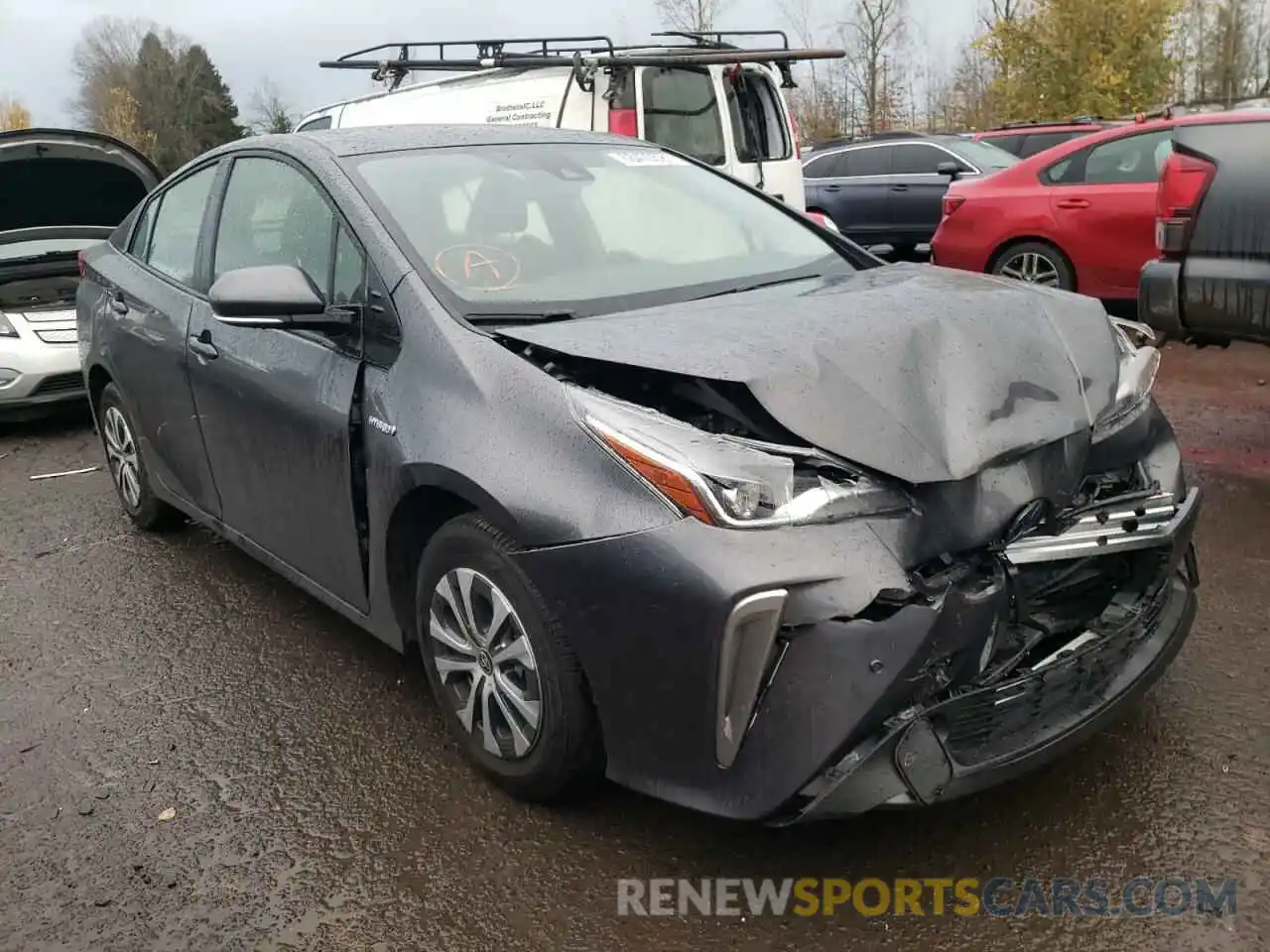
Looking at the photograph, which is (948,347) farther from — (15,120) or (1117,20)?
(15,120)

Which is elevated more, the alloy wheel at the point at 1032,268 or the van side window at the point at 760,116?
the van side window at the point at 760,116

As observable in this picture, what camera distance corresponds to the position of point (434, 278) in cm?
291

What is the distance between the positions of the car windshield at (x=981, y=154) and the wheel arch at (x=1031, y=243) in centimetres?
270

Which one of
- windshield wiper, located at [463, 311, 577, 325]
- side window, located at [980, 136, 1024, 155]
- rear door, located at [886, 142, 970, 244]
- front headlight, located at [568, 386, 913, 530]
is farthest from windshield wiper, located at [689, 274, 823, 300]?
side window, located at [980, 136, 1024, 155]

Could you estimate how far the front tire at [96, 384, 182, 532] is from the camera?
4.73m

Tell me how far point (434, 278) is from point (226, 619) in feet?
5.95

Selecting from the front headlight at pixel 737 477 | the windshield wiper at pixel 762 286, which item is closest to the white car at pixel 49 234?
the windshield wiper at pixel 762 286

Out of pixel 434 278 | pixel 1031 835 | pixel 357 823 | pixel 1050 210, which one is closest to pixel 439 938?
pixel 357 823

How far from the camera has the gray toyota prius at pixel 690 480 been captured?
2.16m

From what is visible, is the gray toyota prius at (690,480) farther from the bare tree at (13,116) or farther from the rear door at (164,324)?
the bare tree at (13,116)

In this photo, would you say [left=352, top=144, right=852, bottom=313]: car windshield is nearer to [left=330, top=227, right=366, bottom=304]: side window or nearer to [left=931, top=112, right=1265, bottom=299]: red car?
[left=330, top=227, right=366, bottom=304]: side window

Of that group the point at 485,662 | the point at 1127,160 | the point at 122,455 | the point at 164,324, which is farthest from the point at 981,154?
the point at 485,662

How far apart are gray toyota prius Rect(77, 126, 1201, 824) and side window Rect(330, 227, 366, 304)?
11mm

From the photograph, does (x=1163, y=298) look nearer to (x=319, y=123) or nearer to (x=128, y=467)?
(x=128, y=467)
